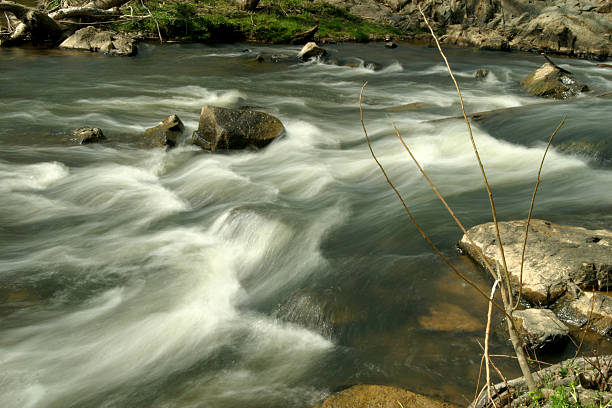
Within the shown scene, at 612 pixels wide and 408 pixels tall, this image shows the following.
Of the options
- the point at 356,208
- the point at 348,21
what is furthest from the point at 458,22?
the point at 356,208

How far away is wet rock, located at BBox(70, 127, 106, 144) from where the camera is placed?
8.23 m

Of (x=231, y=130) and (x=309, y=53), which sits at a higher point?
(x=309, y=53)

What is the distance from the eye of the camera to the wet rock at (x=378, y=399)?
3.13 meters

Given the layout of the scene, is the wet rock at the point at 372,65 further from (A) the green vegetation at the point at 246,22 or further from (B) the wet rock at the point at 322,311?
(B) the wet rock at the point at 322,311

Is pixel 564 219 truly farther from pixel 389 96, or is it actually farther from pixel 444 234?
pixel 389 96

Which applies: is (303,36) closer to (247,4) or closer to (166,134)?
(247,4)

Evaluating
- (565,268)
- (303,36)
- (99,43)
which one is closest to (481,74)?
(303,36)

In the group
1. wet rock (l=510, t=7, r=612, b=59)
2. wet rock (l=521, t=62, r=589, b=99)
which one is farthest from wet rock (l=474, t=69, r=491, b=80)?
wet rock (l=510, t=7, r=612, b=59)

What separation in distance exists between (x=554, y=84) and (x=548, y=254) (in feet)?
30.9

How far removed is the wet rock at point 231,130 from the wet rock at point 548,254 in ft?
14.6

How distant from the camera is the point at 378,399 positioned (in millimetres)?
3180

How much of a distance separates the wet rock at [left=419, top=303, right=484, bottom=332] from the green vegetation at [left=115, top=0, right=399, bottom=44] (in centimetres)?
1636

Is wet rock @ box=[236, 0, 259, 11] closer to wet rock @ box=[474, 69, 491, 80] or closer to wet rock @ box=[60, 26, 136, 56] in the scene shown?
wet rock @ box=[60, 26, 136, 56]

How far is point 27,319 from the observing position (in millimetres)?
4141
